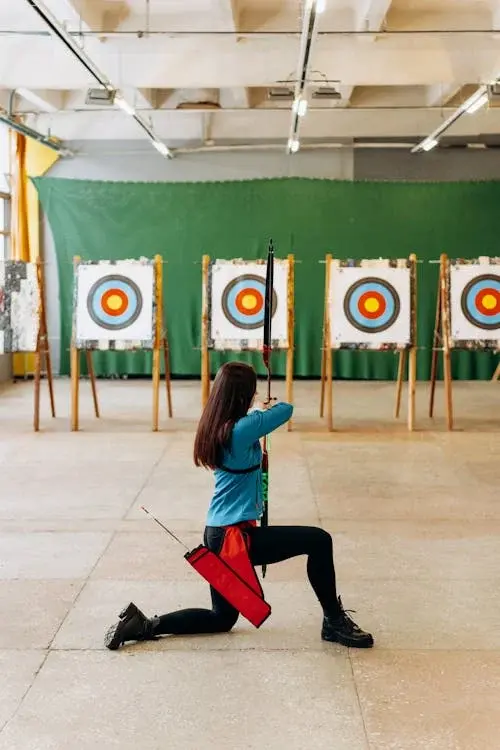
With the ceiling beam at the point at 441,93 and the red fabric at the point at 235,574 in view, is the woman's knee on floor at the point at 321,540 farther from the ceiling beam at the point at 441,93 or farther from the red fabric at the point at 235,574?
the ceiling beam at the point at 441,93

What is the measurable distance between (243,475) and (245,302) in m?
4.32

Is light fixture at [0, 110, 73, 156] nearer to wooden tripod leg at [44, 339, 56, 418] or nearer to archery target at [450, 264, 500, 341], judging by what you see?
wooden tripod leg at [44, 339, 56, 418]

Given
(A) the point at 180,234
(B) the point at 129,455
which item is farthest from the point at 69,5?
(A) the point at 180,234

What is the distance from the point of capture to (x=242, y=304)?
672 centimetres

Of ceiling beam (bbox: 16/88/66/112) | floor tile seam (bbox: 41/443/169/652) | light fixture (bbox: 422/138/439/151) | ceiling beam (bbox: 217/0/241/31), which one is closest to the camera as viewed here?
floor tile seam (bbox: 41/443/169/652)

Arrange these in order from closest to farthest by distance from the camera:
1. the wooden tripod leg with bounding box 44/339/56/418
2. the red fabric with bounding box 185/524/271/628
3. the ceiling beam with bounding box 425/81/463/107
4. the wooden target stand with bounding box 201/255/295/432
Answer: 1. the red fabric with bounding box 185/524/271/628
2. the wooden target stand with bounding box 201/255/295/432
3. the wooden tripod leg with bounding box 44/339/56/418
4. the ceiling beam with bounding box 425/81/463/107

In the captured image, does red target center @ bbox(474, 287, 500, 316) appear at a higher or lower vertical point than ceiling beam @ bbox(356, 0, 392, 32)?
lower

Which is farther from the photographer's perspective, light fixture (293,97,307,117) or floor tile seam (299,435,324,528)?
light fixture (293,97,307,117)

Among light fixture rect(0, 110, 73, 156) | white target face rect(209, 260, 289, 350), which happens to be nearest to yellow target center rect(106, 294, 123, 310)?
white target face rect(209, 260, 289, 350)

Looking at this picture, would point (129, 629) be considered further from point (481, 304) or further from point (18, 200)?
point (18, 200)

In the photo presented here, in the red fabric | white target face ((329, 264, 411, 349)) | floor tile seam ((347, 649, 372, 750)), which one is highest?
white target face ((329, 264, 411, 349))

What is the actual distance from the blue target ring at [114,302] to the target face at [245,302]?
2.28ft

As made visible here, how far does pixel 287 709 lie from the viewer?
6.93 ft

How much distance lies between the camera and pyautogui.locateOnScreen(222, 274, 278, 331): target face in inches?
263
